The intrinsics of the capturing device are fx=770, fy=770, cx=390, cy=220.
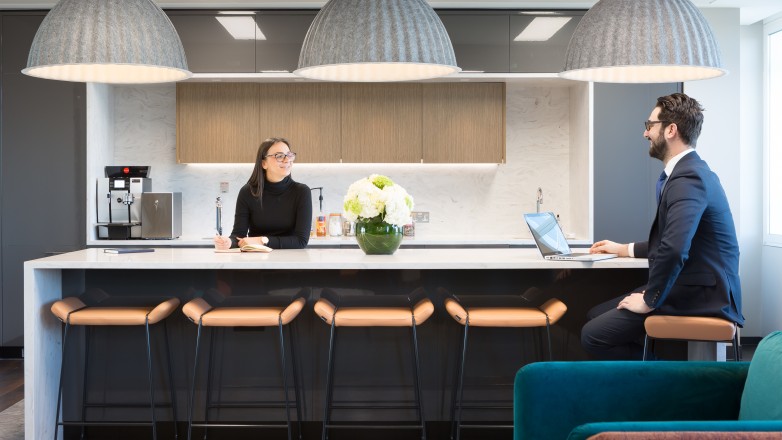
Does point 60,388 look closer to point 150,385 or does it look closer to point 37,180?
point 150,385

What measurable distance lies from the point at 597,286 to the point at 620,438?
211cm

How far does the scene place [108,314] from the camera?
328 centimetres

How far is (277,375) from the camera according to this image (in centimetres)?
355

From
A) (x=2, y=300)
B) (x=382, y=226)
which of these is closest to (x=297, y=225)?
(x=382, y=226)

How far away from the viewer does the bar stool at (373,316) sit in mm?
3209

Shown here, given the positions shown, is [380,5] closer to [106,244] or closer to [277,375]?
[277,375]

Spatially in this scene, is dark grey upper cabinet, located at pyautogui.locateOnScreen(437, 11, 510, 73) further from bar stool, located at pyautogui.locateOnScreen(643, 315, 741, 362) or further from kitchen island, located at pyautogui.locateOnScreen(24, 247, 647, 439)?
bar stool, located at pyautogui.locateOnScreen(643, 315, 741, 362)

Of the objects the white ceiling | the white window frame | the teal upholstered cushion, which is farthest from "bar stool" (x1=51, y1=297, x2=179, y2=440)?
the white window frame

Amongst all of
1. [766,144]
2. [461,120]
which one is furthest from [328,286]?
[766,144]

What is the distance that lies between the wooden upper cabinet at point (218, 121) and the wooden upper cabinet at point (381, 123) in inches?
27.7

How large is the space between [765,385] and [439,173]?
14.5ft

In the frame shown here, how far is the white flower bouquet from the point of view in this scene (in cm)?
352

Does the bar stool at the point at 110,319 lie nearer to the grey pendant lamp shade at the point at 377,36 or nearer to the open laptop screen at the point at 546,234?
the grey pendant lamp shade at the point at 377,36

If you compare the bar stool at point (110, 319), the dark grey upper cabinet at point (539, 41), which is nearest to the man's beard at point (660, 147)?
the bar stool at point (110, 319)
